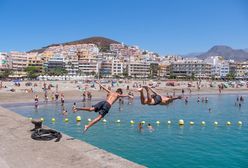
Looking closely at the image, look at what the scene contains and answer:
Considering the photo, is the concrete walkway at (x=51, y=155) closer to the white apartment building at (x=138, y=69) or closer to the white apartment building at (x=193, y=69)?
the white apartment building at (x=138, y=69)

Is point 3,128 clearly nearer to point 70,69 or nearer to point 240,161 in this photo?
point 240,161

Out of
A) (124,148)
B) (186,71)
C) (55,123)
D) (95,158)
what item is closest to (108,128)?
(55,123)

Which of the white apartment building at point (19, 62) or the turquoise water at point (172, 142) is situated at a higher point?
the white apartment building at point (19, 62)

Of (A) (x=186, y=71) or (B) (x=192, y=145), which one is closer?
(B) (x=192, y=145)

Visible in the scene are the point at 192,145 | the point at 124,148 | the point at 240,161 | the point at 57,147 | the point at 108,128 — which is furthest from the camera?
the point at 108,128

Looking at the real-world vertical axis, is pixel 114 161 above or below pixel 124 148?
above

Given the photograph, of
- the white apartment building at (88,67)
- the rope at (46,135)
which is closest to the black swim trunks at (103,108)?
the rope at (46,135)

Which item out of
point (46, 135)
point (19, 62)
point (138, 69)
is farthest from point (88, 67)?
point (46, 135)

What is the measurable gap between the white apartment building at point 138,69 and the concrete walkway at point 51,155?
149m

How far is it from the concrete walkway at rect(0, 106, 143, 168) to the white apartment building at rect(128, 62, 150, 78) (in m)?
149

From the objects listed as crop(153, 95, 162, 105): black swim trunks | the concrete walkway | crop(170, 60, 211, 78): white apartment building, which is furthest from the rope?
crop(170, 60, 211, 78): white apartment building

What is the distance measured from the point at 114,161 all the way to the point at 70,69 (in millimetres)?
142480

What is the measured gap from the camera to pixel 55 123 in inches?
1125

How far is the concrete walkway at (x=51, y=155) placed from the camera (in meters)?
9.27
